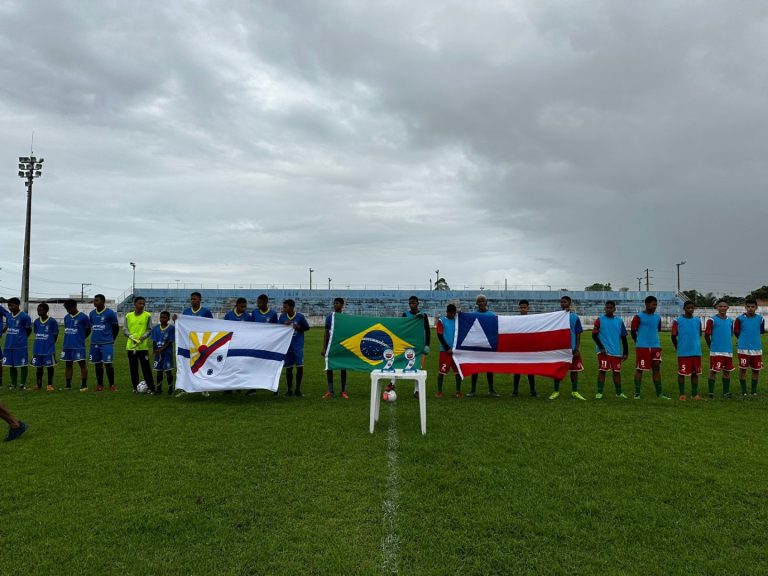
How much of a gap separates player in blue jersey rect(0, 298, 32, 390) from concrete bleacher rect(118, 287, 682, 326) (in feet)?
188

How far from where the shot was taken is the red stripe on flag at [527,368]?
9.76 meters

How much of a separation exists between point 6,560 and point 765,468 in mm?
6892

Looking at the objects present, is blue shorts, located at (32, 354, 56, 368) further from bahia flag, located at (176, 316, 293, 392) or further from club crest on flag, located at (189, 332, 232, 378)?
club crest on flag, located at (189, 332, 232, 378)

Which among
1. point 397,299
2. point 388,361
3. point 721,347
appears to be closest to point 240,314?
point 388,361

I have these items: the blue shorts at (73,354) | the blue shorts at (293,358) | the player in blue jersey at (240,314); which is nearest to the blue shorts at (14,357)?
the blue shorts at (73,354)

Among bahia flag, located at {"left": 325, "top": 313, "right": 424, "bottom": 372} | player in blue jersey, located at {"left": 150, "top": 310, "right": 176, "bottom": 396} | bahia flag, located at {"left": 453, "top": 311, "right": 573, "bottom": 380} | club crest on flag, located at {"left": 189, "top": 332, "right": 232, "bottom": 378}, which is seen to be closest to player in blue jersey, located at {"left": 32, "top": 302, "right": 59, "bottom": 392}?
player in blue jersey, located at {"left": 150, "top": 310, "right": 176, "bottom": 396}

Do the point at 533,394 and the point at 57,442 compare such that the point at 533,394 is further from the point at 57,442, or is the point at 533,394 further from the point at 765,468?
the point at 57,442

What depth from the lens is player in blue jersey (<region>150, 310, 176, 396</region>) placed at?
1011 centimetres

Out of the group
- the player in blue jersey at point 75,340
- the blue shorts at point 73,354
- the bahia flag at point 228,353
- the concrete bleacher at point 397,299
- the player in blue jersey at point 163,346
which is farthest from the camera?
the concrete bleacher at point 397,299

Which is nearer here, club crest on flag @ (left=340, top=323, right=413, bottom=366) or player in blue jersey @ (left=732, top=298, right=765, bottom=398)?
club crest on flag @ (left=340, top=323, right=413, bottom=366)

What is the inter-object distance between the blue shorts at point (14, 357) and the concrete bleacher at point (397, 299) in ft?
188

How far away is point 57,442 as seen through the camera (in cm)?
641

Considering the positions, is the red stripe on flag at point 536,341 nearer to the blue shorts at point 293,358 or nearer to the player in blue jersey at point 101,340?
the blue shorts at point 293,358

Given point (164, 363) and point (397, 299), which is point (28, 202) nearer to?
point (164, 363)
